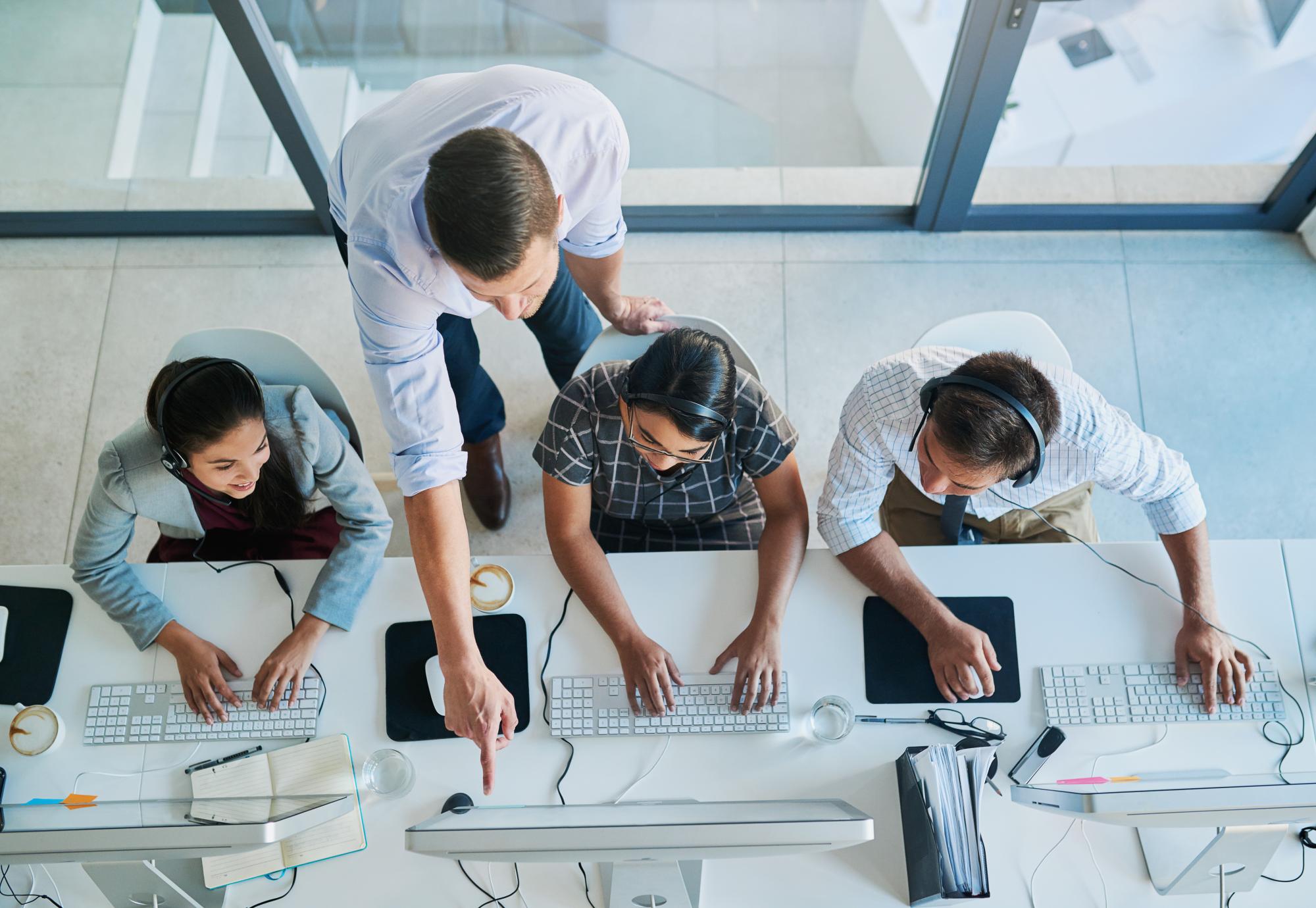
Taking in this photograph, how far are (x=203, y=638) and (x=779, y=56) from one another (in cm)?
228

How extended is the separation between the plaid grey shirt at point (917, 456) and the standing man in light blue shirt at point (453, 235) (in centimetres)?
62

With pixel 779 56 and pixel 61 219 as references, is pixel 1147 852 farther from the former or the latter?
pixel 61 219

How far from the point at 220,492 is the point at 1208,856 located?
186 centimetres

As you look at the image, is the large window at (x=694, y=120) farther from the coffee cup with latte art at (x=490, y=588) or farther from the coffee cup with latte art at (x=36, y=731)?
the coffee cup with latte art at (x=36, y=731)

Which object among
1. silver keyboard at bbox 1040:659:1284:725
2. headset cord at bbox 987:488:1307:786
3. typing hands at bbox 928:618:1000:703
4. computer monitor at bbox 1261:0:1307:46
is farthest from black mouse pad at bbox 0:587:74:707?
computer monitor at bbox 1261:0:1307:46

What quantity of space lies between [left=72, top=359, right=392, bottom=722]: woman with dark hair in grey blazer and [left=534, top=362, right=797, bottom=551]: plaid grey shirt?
404mm

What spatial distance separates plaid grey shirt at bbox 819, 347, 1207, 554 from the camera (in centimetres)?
164

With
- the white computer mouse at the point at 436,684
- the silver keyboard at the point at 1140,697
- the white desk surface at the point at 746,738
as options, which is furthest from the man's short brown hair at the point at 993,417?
the white computer mouse at the point at 436,684

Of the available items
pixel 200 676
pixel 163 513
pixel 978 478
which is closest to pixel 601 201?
pixel 978 478

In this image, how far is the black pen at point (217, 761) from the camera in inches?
65.0

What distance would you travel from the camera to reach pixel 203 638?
1.72 metres

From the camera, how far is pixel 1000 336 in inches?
75.6

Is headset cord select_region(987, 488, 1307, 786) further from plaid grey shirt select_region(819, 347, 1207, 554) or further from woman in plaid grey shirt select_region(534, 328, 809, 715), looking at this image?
woman in plaid grey shirt select_region(534, 328, 809, 715)

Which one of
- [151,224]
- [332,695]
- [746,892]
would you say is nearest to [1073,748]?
[746,892]
